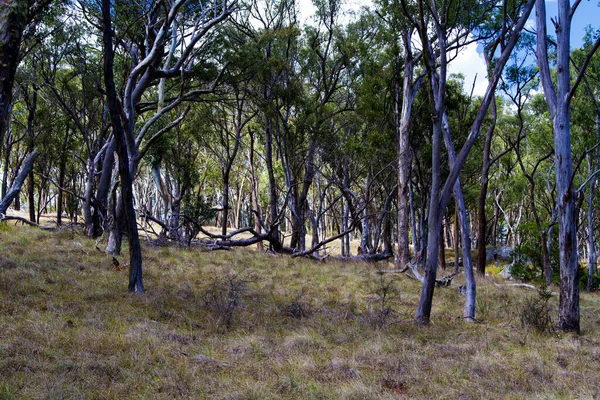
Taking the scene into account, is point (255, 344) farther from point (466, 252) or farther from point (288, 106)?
point (288, 106)

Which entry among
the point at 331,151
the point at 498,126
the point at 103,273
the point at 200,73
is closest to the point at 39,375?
the point at 103,273

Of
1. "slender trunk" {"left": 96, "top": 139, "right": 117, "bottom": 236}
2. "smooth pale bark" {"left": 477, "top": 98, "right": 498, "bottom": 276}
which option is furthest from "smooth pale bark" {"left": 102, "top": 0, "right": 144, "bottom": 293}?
"smooth pale bark" {"left": 477, "top": 98, "right": 498, "bottom": 276}

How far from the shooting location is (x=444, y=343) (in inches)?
261

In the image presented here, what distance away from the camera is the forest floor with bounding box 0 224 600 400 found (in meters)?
4.45

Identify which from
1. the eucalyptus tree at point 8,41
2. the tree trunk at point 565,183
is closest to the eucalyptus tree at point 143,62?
the eucalyptus tree at point 8,41

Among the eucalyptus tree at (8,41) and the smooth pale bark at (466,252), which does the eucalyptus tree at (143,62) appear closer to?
the eucalyptus tree at (8,41)

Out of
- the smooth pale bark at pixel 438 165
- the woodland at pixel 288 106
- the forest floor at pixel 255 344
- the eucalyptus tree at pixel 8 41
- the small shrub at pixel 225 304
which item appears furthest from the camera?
the woodland at pixel 288 106

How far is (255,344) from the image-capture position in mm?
5977

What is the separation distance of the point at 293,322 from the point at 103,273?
15.7 feet

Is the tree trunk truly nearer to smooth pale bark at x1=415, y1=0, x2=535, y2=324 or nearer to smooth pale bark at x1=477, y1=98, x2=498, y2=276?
smooth pale bark at x1=415, y1=0, x2=535, y2=324

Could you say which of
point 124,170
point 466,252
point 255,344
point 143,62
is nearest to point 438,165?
point 466,252

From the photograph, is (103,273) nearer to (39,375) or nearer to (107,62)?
(107,62)

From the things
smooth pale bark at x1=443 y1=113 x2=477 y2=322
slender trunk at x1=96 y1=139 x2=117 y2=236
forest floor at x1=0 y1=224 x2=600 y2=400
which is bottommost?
forest floor at x1=0 y1=224 x2=600 y2=400

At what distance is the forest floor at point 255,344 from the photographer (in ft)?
14.6
